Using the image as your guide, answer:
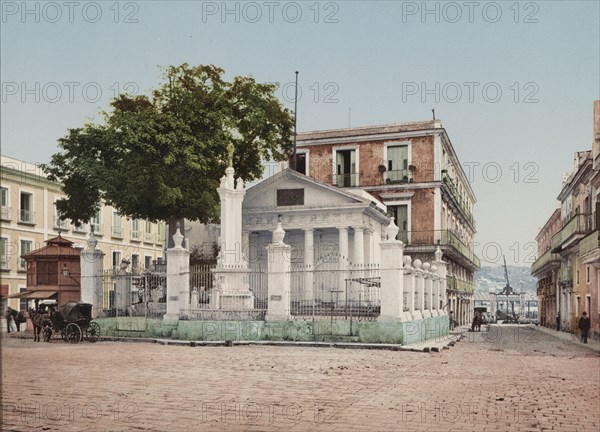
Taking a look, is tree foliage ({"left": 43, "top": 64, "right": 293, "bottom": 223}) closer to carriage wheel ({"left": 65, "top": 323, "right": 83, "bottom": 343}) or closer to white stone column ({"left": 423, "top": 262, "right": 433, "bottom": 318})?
carriage wheel ({"left": 65, "top": 323, "right": 83, "bottom": 343})

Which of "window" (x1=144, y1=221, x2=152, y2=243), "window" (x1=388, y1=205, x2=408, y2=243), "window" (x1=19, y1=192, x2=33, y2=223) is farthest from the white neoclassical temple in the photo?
"window" (x1=144, y1=221, x2=152, y2=243)

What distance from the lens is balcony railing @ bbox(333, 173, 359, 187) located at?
4416cm

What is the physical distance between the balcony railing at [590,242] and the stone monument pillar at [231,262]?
1388 centimetres

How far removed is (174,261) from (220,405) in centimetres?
1352

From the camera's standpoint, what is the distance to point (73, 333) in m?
21.7

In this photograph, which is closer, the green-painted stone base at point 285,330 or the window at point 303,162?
the green-painted stone base at point 285,330

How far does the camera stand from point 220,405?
29.7 ft

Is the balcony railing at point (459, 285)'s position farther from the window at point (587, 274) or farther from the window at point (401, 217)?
the window at point (587, 274)

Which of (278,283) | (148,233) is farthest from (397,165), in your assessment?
(278,283)

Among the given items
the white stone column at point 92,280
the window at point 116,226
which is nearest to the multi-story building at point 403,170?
the window at point 116,226

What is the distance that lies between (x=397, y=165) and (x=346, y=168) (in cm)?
358

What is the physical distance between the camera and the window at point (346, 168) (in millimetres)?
44250

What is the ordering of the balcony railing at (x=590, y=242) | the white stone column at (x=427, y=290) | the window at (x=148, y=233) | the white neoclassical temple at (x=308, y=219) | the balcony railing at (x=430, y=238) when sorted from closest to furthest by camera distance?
the white stone column at (x=427, y=290) → the balcony railing at (x=590, y=242) → the white neoclassical temple at (x=308, y=219) → the balcony railing at (x=430, y=238) → the window at (x=148, y=233)

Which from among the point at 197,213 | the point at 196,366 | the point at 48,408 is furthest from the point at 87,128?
the point at 48,408
